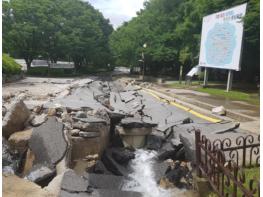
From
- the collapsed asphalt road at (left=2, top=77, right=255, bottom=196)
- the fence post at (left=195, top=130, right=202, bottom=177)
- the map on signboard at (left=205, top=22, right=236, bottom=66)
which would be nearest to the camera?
the fence post at (left=195, top=130, right=202, bottom=177)

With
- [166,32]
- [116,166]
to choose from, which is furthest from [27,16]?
[116,166]

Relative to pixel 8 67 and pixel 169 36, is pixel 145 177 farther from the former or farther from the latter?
pixel 169 36

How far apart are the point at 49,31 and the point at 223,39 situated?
25775 millimetres

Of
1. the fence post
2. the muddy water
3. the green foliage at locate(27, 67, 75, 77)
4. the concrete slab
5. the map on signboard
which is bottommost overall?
the muddy water

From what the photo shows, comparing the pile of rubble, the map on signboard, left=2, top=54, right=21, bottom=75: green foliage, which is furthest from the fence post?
left=2, top=54, right=21, bottom=75: green foliage

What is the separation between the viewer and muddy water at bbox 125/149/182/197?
6.59 m

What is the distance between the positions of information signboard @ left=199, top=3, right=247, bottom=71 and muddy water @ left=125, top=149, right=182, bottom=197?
12.4 m

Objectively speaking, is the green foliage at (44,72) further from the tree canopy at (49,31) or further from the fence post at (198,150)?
the fence post at (198,150)

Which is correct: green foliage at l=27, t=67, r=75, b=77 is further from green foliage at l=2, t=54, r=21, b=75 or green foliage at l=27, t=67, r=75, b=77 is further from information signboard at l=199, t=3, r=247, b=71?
information signboard at l=199, t=3, r=247, b=71

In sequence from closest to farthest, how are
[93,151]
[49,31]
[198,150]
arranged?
[198,150] < [93,151] < [49,31]

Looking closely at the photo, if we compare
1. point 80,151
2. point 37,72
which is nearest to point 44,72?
point 37,72

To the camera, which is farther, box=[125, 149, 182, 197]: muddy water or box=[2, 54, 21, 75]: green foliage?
box=[2, 54, 21, 75]: green foliage

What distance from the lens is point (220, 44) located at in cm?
2106

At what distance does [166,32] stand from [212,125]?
30.4 metres
